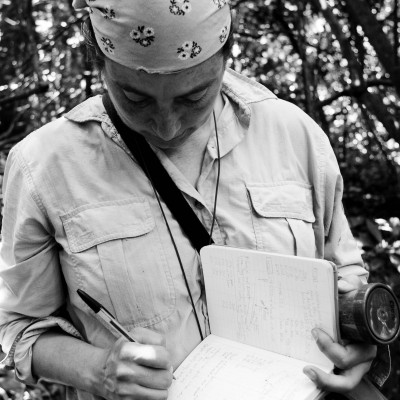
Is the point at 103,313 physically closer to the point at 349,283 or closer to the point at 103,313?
the point at 103,313

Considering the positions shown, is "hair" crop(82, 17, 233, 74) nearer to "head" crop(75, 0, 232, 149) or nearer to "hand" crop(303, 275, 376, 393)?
"head" crop(75, 0, 232, 149)

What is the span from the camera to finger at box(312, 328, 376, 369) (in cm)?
139

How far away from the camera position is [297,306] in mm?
1465

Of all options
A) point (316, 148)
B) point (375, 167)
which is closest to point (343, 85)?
point (375, 167)

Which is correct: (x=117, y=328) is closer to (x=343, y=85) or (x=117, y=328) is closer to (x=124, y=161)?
(x=124, y=161)

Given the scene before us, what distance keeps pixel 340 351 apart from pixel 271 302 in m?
0.20

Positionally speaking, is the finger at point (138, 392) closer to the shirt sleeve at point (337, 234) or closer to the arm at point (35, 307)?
the arm at point (35, 307)

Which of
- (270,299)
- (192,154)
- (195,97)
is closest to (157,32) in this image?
(195,97)

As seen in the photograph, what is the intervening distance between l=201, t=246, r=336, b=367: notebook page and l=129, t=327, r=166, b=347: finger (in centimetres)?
20

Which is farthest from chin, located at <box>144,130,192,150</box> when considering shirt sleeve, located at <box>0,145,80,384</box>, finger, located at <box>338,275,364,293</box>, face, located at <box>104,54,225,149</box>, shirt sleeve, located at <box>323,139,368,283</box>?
finger, located at <box>338,275,364,293</box>

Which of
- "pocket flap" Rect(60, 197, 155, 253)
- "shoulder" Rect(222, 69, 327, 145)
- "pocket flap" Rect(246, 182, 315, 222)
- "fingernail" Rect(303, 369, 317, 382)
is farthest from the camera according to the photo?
"shoulder" Rect(222, 69, 327, 145)

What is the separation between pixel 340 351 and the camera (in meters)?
1.39

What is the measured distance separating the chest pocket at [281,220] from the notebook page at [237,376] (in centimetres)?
28

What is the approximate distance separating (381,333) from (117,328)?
0.59 meters
